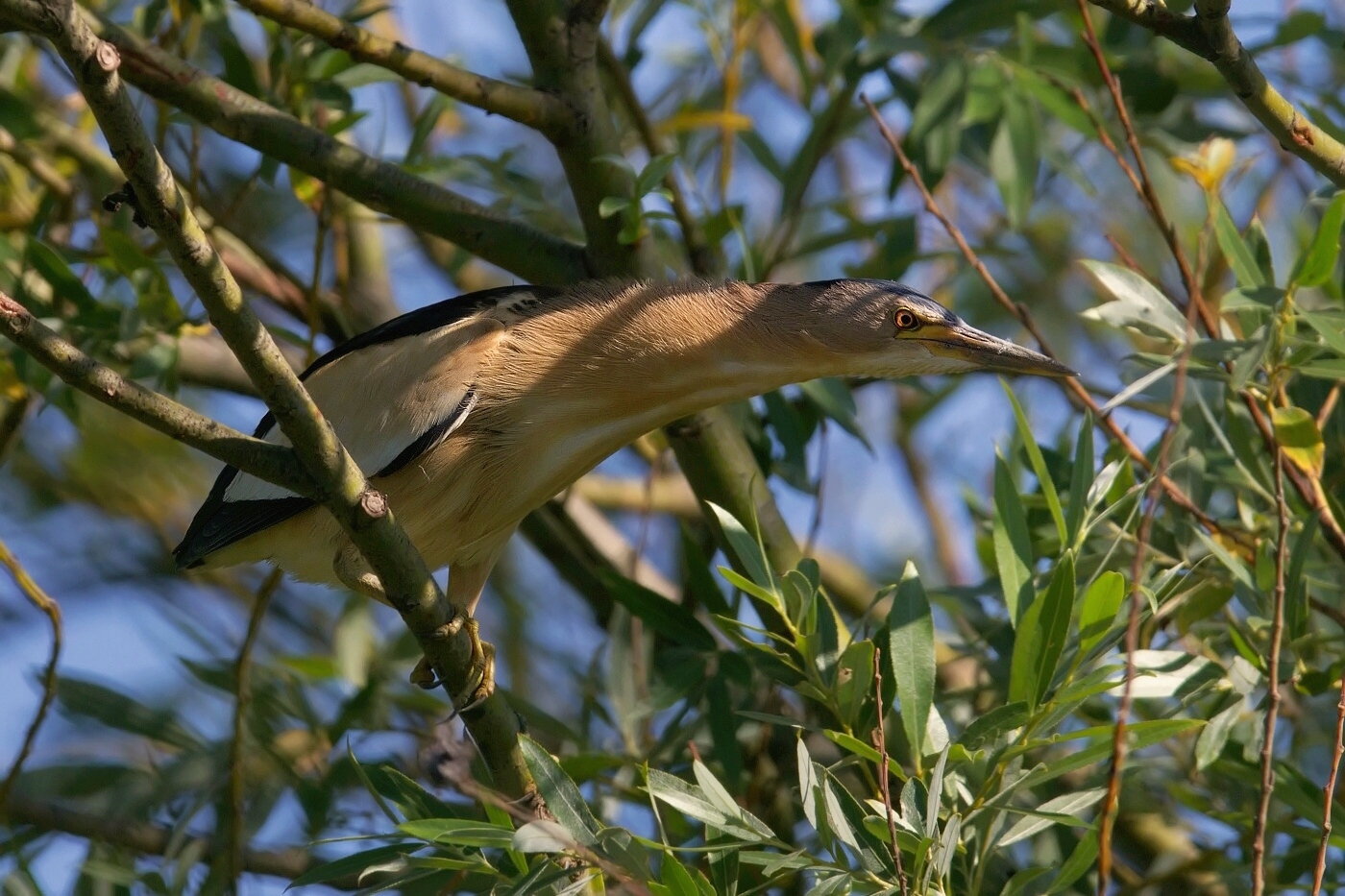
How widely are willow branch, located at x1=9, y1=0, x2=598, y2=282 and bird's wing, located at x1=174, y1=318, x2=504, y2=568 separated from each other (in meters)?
0.15

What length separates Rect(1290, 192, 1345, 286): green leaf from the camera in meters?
1.85

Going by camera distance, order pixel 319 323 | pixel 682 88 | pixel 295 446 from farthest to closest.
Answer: pixel 682 88 < pixel 319 323 < pixel 295 446

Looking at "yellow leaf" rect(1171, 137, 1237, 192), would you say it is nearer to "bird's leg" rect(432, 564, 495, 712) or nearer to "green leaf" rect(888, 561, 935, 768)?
"green leaf" rect(888, 561, 935, 768)

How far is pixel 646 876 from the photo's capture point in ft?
5.51

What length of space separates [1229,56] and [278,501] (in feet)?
5.45

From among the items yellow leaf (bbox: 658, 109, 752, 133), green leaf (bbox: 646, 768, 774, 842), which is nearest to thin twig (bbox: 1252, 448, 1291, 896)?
green leaf (bbox: 646, 768, 774, 842)

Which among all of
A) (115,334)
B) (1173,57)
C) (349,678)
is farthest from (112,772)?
(1173,57)

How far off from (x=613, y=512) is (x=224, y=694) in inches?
56.3

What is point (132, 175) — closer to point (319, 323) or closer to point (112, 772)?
point (319, 323)

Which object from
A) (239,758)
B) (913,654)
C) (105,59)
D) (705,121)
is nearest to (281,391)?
(105,59)

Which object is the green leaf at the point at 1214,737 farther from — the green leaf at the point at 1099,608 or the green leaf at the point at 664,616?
the green leaf at the point at 664,616

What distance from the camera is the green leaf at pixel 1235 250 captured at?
6.44 ft

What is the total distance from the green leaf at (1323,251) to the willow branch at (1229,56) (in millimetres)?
77

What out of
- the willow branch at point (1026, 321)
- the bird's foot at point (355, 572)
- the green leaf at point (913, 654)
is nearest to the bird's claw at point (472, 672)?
the bird's foot at point (355, 572)
